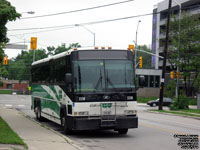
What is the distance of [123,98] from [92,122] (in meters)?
1.47

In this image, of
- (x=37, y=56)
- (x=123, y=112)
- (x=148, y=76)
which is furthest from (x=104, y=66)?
(x=37, y=56)

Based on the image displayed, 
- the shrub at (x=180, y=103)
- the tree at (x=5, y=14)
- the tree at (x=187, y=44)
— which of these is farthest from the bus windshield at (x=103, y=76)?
the tree at (x=187, y=44)

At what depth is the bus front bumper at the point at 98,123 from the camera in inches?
555

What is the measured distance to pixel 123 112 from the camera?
48.0 feet

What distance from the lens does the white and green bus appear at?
14.2 meters

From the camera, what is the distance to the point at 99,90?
14.4 metres

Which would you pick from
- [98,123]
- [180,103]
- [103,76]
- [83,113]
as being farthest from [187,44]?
[83,113]

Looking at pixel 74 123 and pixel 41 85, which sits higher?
pixel 41 85

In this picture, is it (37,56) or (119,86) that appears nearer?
(119,86)

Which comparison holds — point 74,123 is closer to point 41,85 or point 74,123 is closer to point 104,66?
point 104,66

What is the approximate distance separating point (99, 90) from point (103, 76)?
547 millimetres

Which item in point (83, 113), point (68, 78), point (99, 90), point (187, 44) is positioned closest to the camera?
point (68, 78)

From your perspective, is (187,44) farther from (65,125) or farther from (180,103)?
(65,125)

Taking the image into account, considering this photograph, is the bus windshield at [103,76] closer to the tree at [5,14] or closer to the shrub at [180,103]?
the tree at [5,14]
